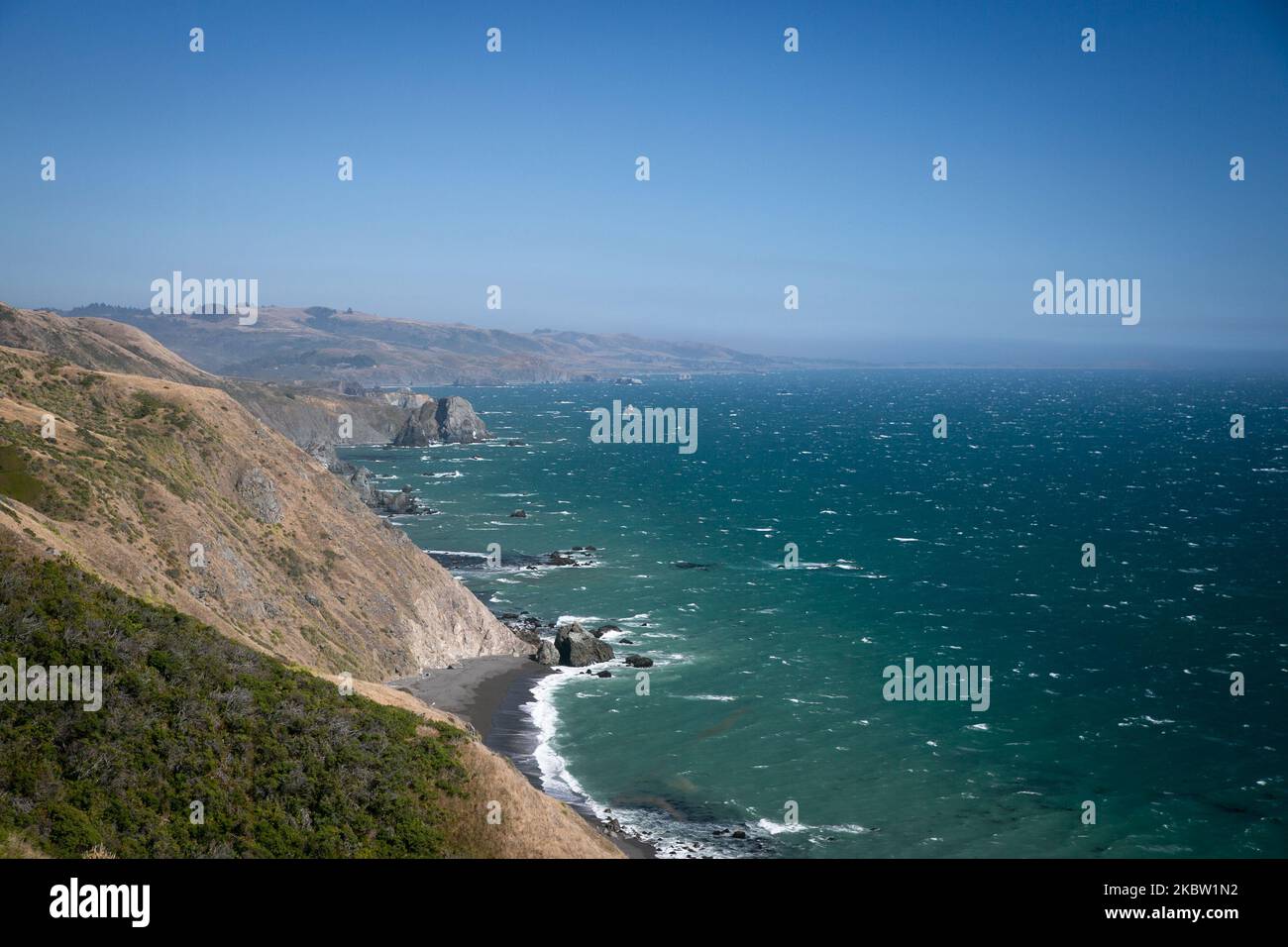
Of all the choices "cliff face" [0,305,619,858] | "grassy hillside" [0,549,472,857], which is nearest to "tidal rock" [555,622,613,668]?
"cliff face" [0,305,619,858]

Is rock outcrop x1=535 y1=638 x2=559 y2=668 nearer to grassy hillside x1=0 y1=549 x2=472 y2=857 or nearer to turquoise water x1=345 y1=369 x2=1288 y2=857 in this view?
Result: turquoise water x1=345 y1=369 x2=1288 y2=857

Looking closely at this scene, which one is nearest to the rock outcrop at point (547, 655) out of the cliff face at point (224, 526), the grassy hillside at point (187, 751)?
the cliff face at point (224, 526)

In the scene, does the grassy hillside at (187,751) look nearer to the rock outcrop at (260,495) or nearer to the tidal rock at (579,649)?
the rock outcrop at (260,495)

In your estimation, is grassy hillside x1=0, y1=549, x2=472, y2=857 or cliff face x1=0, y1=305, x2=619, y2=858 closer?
grassy hillside x1=0, y1=549, x2=472, y2=857

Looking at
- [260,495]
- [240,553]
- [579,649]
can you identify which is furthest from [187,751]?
[579,649]

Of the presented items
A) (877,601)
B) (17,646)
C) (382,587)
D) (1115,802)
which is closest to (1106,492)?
(877,601)
